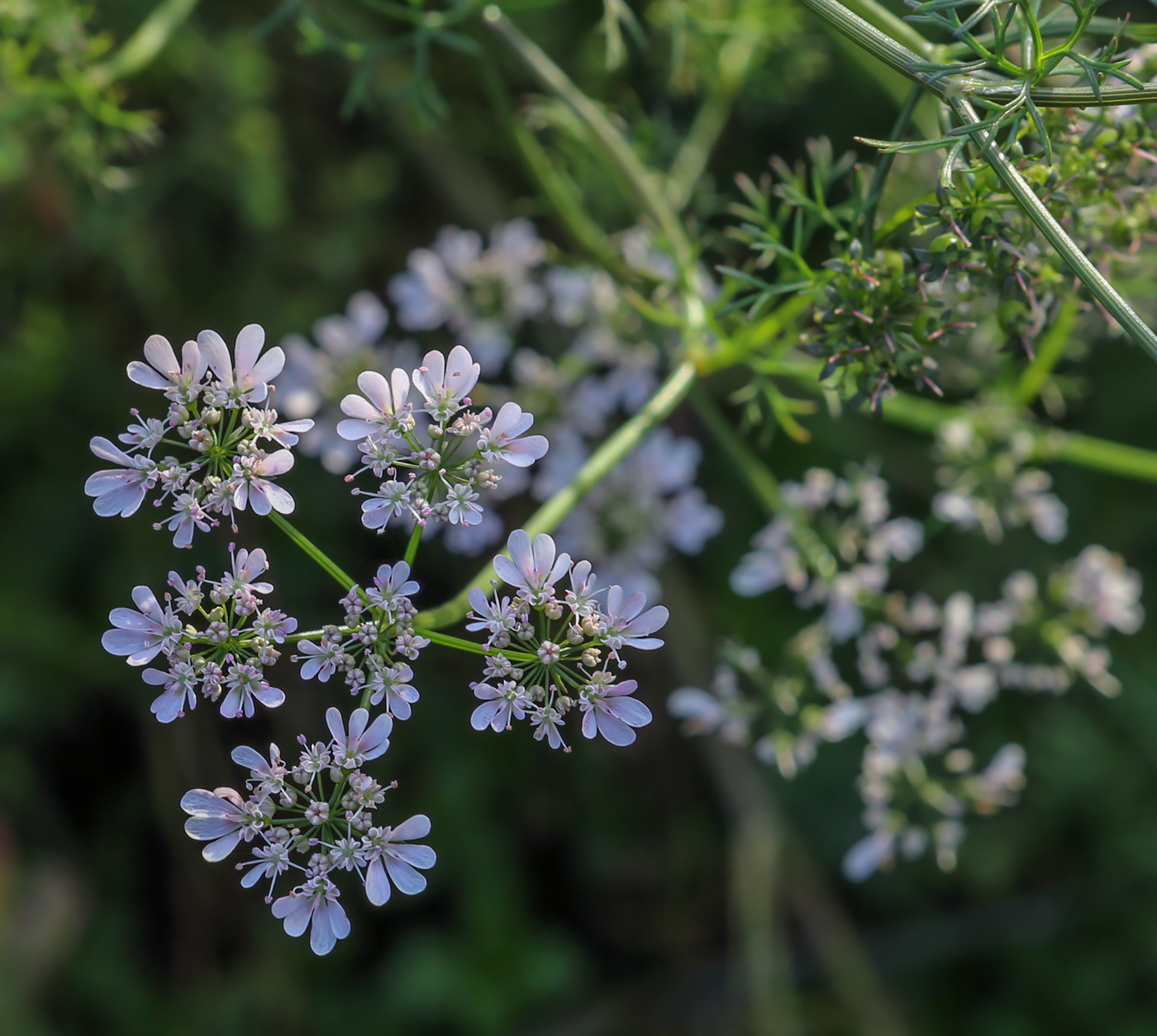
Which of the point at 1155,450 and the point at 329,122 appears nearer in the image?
the point at 1155,450

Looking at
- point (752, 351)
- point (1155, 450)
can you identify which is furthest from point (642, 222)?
point (1155, 450)

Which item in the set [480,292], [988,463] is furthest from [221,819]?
[988,463]

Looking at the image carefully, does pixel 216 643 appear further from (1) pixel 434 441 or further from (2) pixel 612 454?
(2) pixel 612 454

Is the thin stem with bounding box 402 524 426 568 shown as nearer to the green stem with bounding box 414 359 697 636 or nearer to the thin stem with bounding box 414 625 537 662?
the thin stem with bounding box 414 625 537 662

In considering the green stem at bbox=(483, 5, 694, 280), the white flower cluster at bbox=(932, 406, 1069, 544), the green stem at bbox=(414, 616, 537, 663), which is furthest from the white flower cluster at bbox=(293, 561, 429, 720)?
the white flower cluster at bbox=(932, 406, 1069, 544)

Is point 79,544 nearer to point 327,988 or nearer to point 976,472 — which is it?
point 327,988
